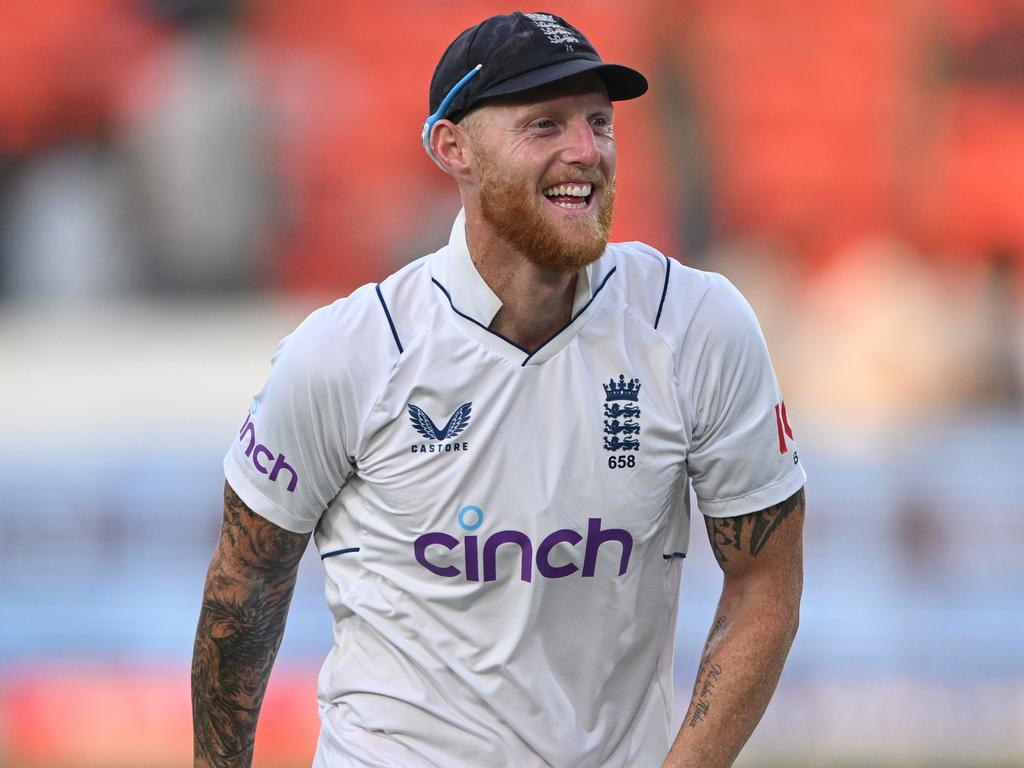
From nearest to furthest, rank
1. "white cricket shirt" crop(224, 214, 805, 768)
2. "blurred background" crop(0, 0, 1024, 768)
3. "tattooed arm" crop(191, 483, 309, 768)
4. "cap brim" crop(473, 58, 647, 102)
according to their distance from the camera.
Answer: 1. "cap brim" crop(473, 58, 647, 102)
2. "white cricket shirt" crop(224, 214, 805, 768)
3. "tattooed arm" crop(191, 483, 309, 768)
4. "blurred background" crop(0, 0, 1024, 768)

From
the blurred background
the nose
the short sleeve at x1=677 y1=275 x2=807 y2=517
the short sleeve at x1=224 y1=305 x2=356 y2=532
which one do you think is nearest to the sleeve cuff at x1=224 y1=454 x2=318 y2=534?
the short sleeve at x1=224 y1=305 x2=356 y2=532

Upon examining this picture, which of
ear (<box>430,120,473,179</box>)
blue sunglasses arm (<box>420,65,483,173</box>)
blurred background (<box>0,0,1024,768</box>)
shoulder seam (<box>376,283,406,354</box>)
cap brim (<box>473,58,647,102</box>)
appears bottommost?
blurred background (<box>0,0,1024,768</box>)

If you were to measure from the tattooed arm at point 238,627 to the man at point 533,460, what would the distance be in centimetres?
7

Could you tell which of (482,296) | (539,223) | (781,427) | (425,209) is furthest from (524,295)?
(425,209)

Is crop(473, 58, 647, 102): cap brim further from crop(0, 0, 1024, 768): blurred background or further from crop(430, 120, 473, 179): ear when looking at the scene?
crop(0, 0, 1024, 768): blurred background

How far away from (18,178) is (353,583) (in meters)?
5.89

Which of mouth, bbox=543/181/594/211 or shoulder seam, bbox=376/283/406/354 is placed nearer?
mouth, bbox=543/181/594/211

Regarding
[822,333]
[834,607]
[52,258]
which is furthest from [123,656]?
[822,333]

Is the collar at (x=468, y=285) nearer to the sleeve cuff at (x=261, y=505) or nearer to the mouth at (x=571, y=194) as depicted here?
the mouth at (x=571, y=194)

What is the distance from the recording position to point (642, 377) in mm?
3033

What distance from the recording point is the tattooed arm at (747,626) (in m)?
3.04

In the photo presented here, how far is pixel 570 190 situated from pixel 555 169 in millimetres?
51

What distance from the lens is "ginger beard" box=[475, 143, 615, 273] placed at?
9.59 feet

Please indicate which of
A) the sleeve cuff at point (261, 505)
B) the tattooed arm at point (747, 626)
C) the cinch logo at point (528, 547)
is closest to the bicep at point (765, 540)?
the tattooed arm at point (747, 626)
